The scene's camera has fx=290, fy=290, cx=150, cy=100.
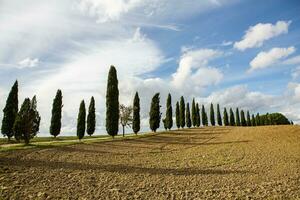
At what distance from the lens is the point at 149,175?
2044cm

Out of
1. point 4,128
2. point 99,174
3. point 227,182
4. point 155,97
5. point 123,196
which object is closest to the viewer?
point 123,196

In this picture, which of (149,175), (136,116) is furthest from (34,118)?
(136,116)

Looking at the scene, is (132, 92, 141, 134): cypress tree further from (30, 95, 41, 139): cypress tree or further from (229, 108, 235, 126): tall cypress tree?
(229, 108, 235, 126): tall cypress tree

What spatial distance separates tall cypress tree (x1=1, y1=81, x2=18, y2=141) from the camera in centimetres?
4891

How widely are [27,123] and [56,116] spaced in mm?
14353

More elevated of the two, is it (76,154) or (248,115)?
(248,115)

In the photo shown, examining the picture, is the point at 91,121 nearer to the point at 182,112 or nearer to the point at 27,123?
the point at 27,123

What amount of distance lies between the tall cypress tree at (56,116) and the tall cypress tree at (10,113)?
598 centimetres

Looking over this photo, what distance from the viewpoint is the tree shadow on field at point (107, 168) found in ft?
70.1

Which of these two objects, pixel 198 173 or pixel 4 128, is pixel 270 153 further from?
pixel 4 128

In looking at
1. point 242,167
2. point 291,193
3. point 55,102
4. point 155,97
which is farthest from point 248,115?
point 291,193

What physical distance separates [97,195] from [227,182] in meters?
8.40

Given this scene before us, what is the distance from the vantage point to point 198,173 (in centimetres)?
2128

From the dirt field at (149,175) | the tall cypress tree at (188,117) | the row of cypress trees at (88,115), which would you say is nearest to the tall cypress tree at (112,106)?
the row of cypress trees at (88,115)
